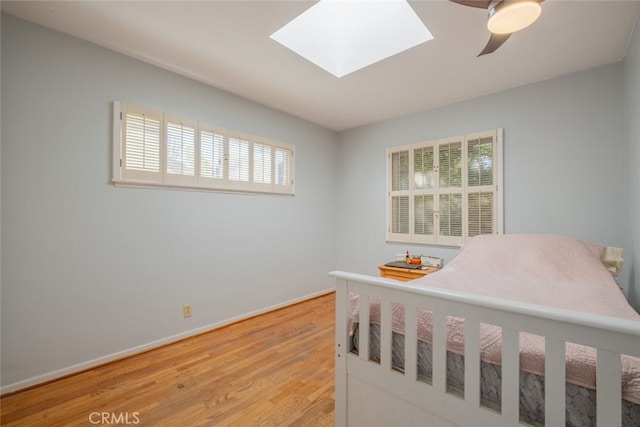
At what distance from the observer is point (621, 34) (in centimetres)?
188

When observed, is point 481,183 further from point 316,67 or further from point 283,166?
point 283,166

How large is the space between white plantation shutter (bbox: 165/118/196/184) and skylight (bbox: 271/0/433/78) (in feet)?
3.82

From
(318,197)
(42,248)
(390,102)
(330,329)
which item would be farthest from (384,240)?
(42,248)

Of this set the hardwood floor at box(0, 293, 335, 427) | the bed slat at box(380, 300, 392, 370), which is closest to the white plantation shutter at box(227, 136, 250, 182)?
the hardwood floor at box(0, 293, 335, 427)

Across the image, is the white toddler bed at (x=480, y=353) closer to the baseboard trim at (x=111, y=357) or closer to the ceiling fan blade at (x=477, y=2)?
the ceiling fan blade at (x=477, y=2)

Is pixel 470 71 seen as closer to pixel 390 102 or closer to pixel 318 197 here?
pixel 390 102

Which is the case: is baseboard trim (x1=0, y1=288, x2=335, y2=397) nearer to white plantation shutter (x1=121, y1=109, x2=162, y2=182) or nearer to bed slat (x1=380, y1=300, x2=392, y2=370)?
white plantation shutter (x1=121, y1=109, x2=162, y2=182)

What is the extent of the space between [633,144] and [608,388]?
6.84 ft

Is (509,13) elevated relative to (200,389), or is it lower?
elevated

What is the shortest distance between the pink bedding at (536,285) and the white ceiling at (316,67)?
4.84 feet

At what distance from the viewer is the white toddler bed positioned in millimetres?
728

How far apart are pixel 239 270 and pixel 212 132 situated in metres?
1.45

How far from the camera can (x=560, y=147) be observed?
2.45 metres

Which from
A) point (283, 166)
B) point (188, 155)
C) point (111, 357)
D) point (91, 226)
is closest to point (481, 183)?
point (283, 166)
